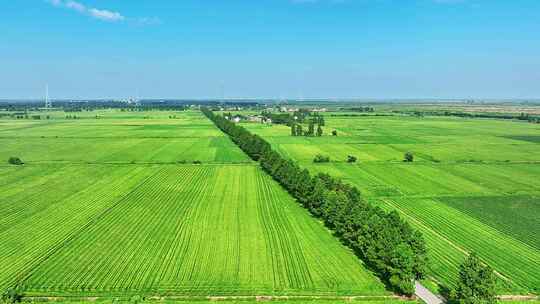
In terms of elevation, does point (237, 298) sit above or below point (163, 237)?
below

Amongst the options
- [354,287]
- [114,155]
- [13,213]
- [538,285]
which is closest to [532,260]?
[538,285]

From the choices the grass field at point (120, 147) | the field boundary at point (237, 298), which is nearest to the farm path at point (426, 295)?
the field boundary at point (237, 298)

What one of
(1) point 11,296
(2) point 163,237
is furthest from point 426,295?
(1) point 11,296

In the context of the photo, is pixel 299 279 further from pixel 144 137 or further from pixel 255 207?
pixel 144 137

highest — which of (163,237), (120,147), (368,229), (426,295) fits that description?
(120,147)

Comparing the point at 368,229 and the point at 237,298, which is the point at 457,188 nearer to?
the point at 368,229

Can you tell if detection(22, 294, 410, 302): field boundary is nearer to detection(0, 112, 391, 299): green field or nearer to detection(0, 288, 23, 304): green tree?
detection(0, 112, 391, 299): green field

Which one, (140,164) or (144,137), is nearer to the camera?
(140,164)
